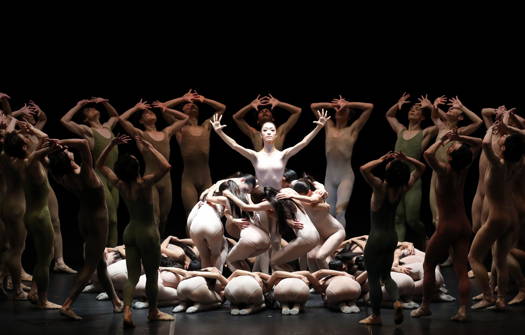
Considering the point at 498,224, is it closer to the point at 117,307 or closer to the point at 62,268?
the point at 117,307

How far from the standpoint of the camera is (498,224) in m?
6.95

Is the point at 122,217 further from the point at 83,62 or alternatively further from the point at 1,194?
the point at 1,194

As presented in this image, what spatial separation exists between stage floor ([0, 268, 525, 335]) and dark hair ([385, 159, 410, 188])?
1.03m

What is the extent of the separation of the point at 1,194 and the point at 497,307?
4113 millimetres

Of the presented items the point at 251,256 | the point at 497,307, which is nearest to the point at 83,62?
the point at 251,256

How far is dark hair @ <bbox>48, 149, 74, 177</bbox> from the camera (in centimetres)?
664

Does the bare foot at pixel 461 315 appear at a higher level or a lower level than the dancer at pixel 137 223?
lower

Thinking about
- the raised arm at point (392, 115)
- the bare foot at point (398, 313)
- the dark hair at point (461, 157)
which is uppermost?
the raised arm at point (392, 115)

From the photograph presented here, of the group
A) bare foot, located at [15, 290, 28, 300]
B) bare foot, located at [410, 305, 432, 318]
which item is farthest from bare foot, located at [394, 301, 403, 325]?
bare foot, located at [15, 290, 28, 300]

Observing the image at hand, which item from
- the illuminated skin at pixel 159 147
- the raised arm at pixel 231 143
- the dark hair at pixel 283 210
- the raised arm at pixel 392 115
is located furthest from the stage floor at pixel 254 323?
the raised arm at pixel 392 115

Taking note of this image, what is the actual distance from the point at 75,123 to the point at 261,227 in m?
2.42

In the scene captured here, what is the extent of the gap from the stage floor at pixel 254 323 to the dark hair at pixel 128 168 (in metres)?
1.07

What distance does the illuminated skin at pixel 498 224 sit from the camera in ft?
22.8

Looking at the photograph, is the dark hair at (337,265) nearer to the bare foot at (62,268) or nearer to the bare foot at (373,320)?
the bare foot at (373,320)
